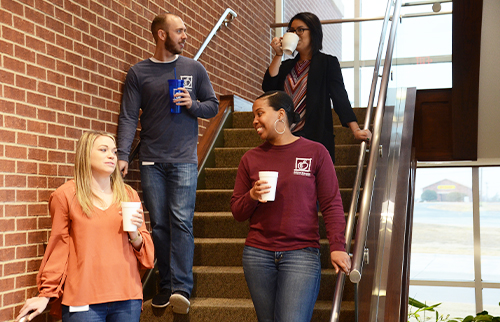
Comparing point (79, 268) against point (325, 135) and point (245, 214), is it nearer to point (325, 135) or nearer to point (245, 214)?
point (245, 214)

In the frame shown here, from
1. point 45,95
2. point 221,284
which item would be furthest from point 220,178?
point 45,95

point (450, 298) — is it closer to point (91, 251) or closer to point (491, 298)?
point (491, 298)

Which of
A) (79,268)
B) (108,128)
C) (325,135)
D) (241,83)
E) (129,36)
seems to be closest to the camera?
(79,268)

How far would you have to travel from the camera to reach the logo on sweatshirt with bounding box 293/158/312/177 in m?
2.41

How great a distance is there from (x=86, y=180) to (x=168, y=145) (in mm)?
1023

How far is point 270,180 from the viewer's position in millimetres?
2246

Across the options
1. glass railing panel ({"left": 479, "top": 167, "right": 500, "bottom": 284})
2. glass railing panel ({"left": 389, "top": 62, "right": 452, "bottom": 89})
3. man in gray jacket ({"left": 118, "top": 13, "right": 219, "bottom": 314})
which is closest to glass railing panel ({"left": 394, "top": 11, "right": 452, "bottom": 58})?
glass railing panel ({"left": 389, "top": 62, "right": 452, "bottom": 89})

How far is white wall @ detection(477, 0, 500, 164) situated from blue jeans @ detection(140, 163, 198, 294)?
4175 millimetres

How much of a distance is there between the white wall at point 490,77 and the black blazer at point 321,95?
3.39 m

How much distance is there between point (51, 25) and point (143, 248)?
1.48 metres

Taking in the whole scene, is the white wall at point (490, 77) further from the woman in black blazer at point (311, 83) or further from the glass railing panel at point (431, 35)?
the woman in black blazer at point (311, 83)

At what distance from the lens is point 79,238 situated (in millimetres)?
2469

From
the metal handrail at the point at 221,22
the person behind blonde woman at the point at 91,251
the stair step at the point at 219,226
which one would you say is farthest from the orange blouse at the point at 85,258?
the metal handrail at the point at 221,22

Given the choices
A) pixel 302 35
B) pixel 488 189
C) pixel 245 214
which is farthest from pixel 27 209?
pixel 488 189
